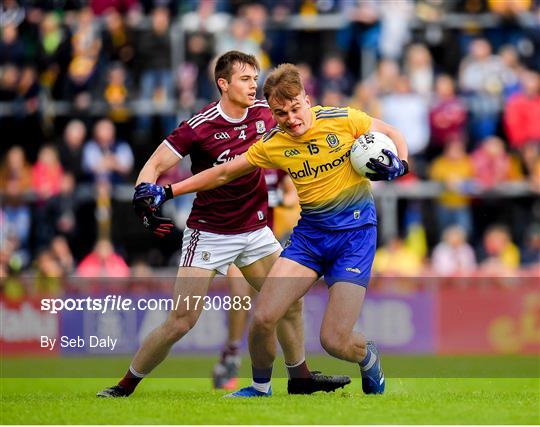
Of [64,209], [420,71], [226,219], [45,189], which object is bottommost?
[64,209]

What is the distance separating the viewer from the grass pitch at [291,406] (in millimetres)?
9000

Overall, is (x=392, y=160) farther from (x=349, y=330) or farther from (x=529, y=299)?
(x=529, y=299)

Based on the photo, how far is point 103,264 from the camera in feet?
58.7

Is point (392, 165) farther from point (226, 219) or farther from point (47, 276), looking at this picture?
point (47, 276)

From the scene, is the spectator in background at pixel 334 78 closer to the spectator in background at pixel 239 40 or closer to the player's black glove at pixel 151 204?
the spectator in background at pixel 239 40

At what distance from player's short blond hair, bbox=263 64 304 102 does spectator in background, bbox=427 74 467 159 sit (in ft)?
30.5

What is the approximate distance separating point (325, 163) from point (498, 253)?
883cm

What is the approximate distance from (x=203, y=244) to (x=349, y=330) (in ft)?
5.28

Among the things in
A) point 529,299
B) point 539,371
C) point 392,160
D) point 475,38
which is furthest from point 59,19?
point 392,160

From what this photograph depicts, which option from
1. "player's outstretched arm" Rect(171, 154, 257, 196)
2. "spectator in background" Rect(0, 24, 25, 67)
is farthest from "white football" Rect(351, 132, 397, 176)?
"spectator in background" Rect(0, 24, 25, 67)

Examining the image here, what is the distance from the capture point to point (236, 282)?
12.9m

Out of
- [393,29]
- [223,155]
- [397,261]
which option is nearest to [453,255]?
[397,261]

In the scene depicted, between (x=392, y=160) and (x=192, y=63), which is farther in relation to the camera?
(x=192, y=63)

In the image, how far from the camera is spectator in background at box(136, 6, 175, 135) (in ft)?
64.3
